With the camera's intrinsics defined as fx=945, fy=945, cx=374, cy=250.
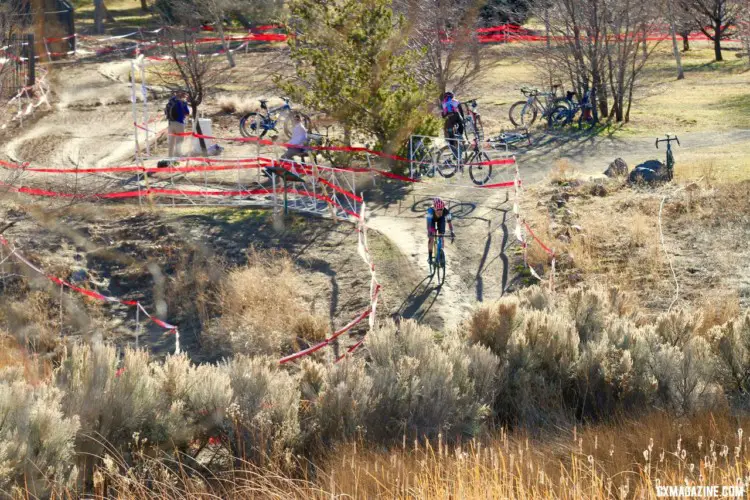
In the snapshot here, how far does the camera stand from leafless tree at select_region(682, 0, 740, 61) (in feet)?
130

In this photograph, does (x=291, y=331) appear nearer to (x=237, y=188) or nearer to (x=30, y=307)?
(x=30, y=307)

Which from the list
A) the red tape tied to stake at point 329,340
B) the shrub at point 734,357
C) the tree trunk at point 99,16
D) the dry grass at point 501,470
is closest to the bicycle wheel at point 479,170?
the red tape tied to stake at point 329,340

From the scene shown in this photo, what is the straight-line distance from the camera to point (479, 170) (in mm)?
19234

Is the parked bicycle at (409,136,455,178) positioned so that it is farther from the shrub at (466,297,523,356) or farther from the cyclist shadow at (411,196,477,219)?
the shrub at (466,297,523,356)

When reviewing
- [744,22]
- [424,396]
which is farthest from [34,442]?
[744,22]

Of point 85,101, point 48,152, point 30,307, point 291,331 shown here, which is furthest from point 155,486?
point 85,101

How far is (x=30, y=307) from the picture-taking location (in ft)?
46.4

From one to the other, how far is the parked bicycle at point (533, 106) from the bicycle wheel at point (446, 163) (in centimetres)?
536

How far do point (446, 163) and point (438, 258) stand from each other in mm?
5669

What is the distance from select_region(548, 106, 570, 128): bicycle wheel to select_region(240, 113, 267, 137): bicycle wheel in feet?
24.5

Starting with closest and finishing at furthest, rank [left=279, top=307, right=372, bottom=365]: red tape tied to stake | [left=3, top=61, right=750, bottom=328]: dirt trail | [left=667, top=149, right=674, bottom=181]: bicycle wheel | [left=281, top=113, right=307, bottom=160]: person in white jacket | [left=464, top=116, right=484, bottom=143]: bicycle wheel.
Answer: [left=279, top=307, right=372, bottom=365]: red tape tied to stake
[left=3, top=61, right=750, bottom=328]: dirt trail
[left=667, top=149, right=674, bottom=181]: bicycle wheel
[left=281, top=113, right=307, bottom=160]: person in white jacket
[left=464, top=116, right=484, bottom=143]: bicycle wheel

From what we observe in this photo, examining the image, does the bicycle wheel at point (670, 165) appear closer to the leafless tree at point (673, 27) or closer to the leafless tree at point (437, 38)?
the leafless tree at point (437, 38)

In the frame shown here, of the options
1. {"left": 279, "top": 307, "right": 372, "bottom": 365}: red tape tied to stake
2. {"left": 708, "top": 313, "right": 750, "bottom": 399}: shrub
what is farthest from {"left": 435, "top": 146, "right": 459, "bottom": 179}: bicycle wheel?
{"left": 708, "top": 313, "right": 750, "bottom": 399}: shrub

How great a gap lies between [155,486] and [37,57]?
31.2m
